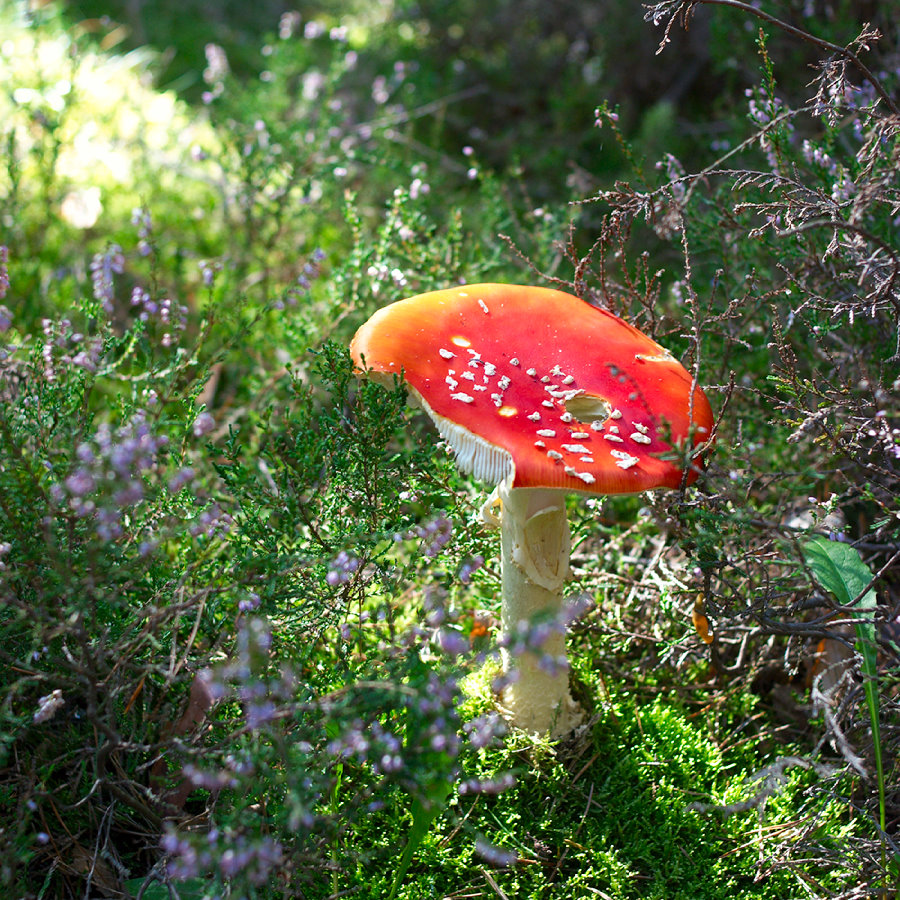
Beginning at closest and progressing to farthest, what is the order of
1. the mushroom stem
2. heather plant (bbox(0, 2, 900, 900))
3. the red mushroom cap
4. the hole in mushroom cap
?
heather plant (bbox(0, 2, 900, 900)), the red mushroom cap, the hole in mushroom cap, the mushroom stem

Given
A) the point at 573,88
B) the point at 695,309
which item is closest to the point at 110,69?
the point at 573,88

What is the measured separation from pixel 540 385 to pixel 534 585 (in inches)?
22.3

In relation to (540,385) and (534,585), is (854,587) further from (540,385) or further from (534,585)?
(540,385)

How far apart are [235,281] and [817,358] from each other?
8.87 feet

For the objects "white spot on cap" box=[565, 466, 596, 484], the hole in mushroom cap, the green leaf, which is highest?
"white spot on cap" box=[565, 466, 596, 484]

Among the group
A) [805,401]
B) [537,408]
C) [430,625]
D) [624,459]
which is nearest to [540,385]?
[537,408]

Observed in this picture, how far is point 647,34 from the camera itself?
17.0 feet

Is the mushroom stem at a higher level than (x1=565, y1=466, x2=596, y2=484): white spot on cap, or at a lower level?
lower

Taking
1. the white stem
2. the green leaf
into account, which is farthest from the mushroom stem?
the green leaf

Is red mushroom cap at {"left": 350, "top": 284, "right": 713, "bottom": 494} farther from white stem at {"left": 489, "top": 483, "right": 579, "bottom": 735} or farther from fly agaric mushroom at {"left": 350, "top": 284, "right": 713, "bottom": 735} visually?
white stem at {"left": 489, "top": 483, "right": 579, "bottom": 735}

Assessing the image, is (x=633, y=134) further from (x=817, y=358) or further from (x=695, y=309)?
(x=695, y=309)

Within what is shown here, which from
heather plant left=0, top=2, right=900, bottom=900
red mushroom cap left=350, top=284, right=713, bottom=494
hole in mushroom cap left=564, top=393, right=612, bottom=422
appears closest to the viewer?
heather plant left=0, top=2, right=900, bottom=900

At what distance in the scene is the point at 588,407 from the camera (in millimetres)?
1916

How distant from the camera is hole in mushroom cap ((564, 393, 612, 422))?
1.87 m
